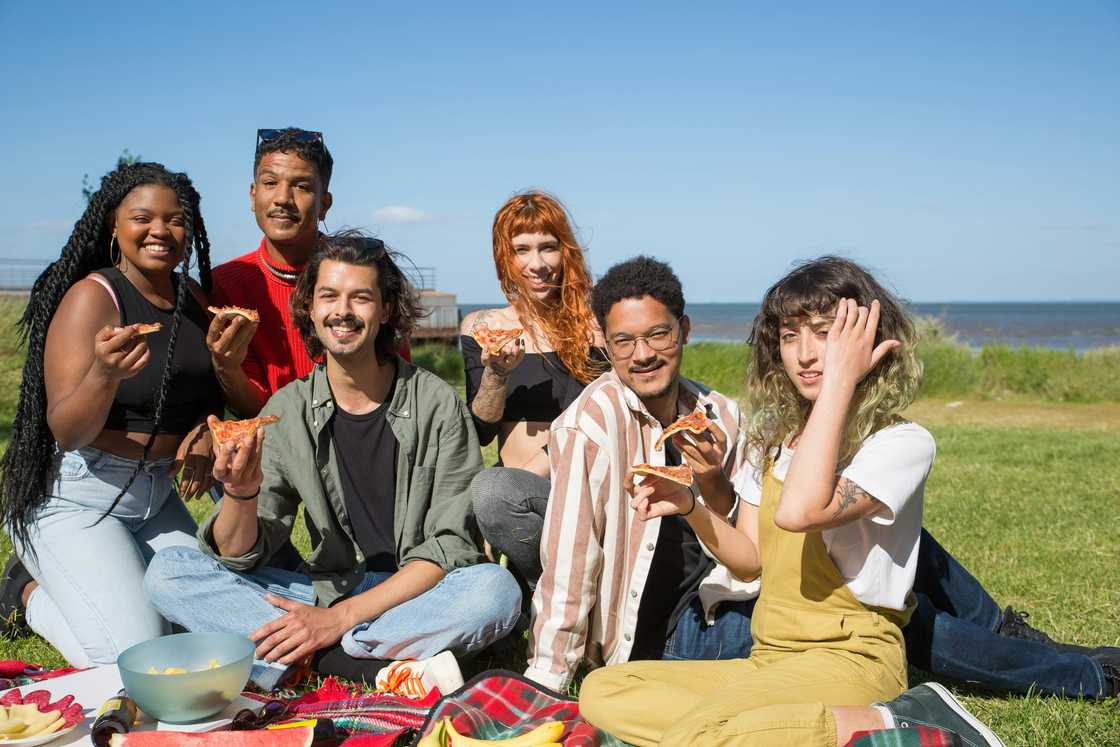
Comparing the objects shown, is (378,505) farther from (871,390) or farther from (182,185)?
(871,390)

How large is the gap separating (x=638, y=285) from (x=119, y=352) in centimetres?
218

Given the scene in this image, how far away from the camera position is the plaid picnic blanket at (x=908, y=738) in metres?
2.63

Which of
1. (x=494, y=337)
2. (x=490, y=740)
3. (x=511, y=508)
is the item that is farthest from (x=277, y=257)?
(x=490, y=740)

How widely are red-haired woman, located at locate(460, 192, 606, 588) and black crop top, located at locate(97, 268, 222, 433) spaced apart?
4.37ft

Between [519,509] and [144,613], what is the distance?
174cm

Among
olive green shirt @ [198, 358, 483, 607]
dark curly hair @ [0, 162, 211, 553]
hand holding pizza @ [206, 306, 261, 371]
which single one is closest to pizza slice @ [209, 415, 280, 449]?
olive green shirt @ [198, 358, 483, 607]

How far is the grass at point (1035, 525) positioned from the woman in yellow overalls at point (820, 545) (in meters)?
0.92

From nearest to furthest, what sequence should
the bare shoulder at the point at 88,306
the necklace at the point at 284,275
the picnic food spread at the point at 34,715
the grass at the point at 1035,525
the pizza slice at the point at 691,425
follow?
the picnic food spread at the point at 34,715 → the pizza slice at the point at 691,425 → the grass at the point at 1035,525 → the bare shoulder at the point at 88,306 → the necklace at the point at 284,275

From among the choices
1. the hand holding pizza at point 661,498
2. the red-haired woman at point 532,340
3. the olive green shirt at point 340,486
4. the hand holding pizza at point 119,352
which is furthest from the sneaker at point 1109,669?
the hand holding pizza at point 119,352

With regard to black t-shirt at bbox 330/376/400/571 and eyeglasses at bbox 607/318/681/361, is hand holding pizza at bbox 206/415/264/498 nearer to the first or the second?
black t-shirt at bbox 330/376/400/571

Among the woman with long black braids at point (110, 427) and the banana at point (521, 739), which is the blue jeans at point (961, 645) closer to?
the banana at point (521, 739)

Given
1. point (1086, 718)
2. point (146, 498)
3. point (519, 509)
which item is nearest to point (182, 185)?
point (146, 498)

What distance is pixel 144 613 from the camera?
4086mm

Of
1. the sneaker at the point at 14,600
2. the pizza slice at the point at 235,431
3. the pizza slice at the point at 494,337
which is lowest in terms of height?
the sneaker at the point at 14,600
